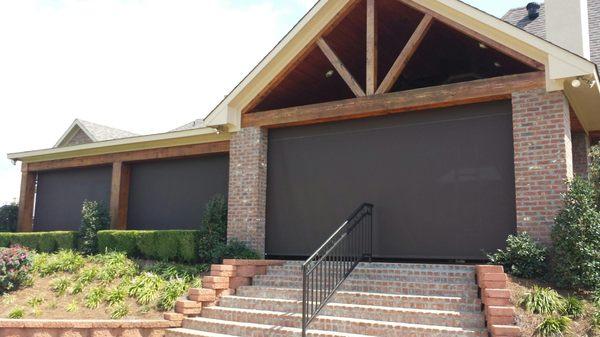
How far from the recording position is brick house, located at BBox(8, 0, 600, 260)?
8.38m

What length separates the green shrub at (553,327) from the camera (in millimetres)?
5906

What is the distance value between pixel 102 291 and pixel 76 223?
620 centimetres

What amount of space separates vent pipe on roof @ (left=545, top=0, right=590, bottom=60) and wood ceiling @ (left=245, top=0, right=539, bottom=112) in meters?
0.73

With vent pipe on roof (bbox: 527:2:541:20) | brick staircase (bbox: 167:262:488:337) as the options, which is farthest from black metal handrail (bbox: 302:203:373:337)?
vent pipe on roof (bbox: 527:2:541:20)

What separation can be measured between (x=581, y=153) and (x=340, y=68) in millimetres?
5029

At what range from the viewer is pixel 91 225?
13352mm

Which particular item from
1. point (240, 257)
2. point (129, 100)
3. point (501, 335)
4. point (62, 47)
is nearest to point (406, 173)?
point (240, 257)

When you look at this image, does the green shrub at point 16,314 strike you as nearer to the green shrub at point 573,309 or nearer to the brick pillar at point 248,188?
the brick pillar at point 248,188

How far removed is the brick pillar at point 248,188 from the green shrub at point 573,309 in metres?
5.82

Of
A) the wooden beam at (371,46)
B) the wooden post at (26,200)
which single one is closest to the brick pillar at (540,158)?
the wooden beam at (371,46)

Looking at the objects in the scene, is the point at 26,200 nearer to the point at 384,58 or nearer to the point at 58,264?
the point at 58,264

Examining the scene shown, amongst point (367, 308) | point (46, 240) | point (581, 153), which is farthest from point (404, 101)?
point (46, 240)

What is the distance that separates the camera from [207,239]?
36.6ft

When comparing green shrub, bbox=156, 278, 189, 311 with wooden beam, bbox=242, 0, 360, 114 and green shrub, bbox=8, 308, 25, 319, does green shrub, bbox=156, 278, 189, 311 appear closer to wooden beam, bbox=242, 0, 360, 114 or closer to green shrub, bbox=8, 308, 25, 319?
green shrub, bbox=8, 308, 25, 319
